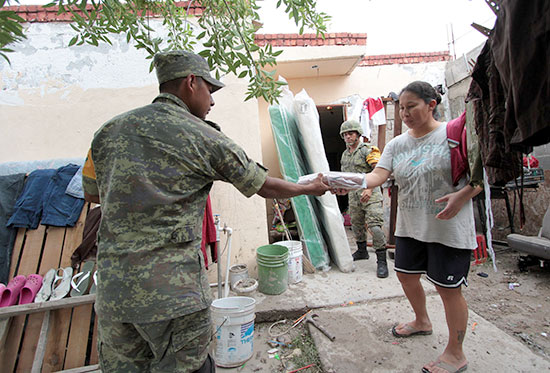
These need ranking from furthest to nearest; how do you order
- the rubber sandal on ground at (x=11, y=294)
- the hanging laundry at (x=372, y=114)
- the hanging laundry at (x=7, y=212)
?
1. the hanging laundry at (x=372, y=114)
2. the hanging laundry at (x=7, y=212)
3. the rubber sandal on ground at (x=11, y=294)

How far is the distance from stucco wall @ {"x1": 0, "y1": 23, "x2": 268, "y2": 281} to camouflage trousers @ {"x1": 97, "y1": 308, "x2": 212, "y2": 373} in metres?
2.23

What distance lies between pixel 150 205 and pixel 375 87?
618cm

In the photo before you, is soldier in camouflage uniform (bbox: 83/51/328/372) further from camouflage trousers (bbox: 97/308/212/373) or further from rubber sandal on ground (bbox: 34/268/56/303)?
rubber sandal on ground (bbox: 34/268/56/303)

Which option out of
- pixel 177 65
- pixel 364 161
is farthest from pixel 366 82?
pixel 177 65

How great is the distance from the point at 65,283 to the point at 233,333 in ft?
5.67

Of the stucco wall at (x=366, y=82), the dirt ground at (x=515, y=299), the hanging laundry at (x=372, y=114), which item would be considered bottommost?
the dirt ground at (x=515, y=299)

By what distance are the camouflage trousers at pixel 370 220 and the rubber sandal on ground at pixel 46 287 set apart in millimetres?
3689

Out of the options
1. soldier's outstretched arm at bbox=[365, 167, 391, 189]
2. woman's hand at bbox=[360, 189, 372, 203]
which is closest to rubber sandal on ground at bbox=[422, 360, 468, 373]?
soldier's outstretched arm at bbox=[365, 167, 391, 189]

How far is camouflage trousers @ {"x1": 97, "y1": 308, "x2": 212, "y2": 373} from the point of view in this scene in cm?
119

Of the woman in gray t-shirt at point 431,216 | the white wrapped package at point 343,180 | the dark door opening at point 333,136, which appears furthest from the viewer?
the dark door opening at point 333,136

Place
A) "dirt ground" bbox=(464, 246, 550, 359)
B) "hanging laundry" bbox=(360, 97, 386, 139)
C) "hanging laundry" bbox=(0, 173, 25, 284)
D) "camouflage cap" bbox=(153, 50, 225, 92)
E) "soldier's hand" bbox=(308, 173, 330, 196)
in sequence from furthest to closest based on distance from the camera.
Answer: "hanging laundry" bbox=(360, 97, 386, 139) < "hanging laundry" bbox=(0, 173, 25, 284) < "dirt ground" bbox=(464, 246, 550, 359) < "soldier's hand" bbox=(308, 173, 330, 196) < "camouflage cap" bbox=(153, 50, 225, 92)

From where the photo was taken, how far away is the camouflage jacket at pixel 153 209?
1.15 metres

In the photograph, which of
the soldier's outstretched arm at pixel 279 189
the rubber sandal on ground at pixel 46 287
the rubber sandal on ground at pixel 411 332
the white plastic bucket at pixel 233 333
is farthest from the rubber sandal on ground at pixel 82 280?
the rubber sandal on ground at pixel 411 332

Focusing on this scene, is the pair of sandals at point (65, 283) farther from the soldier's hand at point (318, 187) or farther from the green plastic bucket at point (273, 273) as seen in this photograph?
the soldier's hand at point (318, 187)
